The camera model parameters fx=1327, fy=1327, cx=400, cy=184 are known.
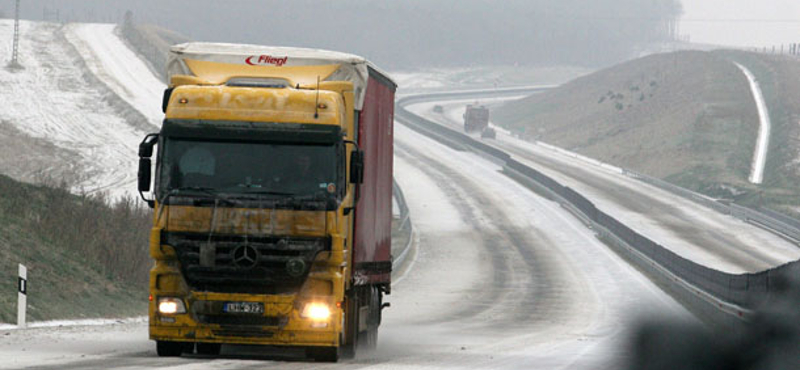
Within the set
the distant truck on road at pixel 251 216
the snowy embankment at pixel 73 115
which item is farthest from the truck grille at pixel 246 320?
the snowy embankment at pixel 73 115

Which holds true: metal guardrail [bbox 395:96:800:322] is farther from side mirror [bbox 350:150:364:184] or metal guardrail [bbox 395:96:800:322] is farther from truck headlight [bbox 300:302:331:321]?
truck headlight [bbox 300:302:331:321]

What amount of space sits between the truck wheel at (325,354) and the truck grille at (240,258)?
1.20m

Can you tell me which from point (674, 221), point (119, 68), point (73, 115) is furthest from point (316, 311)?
point (119, 68)

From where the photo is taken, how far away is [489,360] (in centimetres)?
1794

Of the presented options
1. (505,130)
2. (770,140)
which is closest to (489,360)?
(770,140)

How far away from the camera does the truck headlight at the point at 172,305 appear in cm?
1555

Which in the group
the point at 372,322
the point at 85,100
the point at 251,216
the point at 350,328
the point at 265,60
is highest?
the point at 265,60

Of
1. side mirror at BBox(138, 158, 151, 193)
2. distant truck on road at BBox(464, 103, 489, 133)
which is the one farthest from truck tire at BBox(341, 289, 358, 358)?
distant truck on road at BBox(464, 103, 489, 133)

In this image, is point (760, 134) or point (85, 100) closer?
point (85, 100)

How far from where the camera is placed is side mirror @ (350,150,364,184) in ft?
52.2

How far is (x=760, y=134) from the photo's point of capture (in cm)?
9669

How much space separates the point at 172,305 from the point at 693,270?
23.4 m

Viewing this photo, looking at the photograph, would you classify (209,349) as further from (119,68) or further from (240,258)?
(119,68)

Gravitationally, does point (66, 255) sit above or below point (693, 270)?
above
